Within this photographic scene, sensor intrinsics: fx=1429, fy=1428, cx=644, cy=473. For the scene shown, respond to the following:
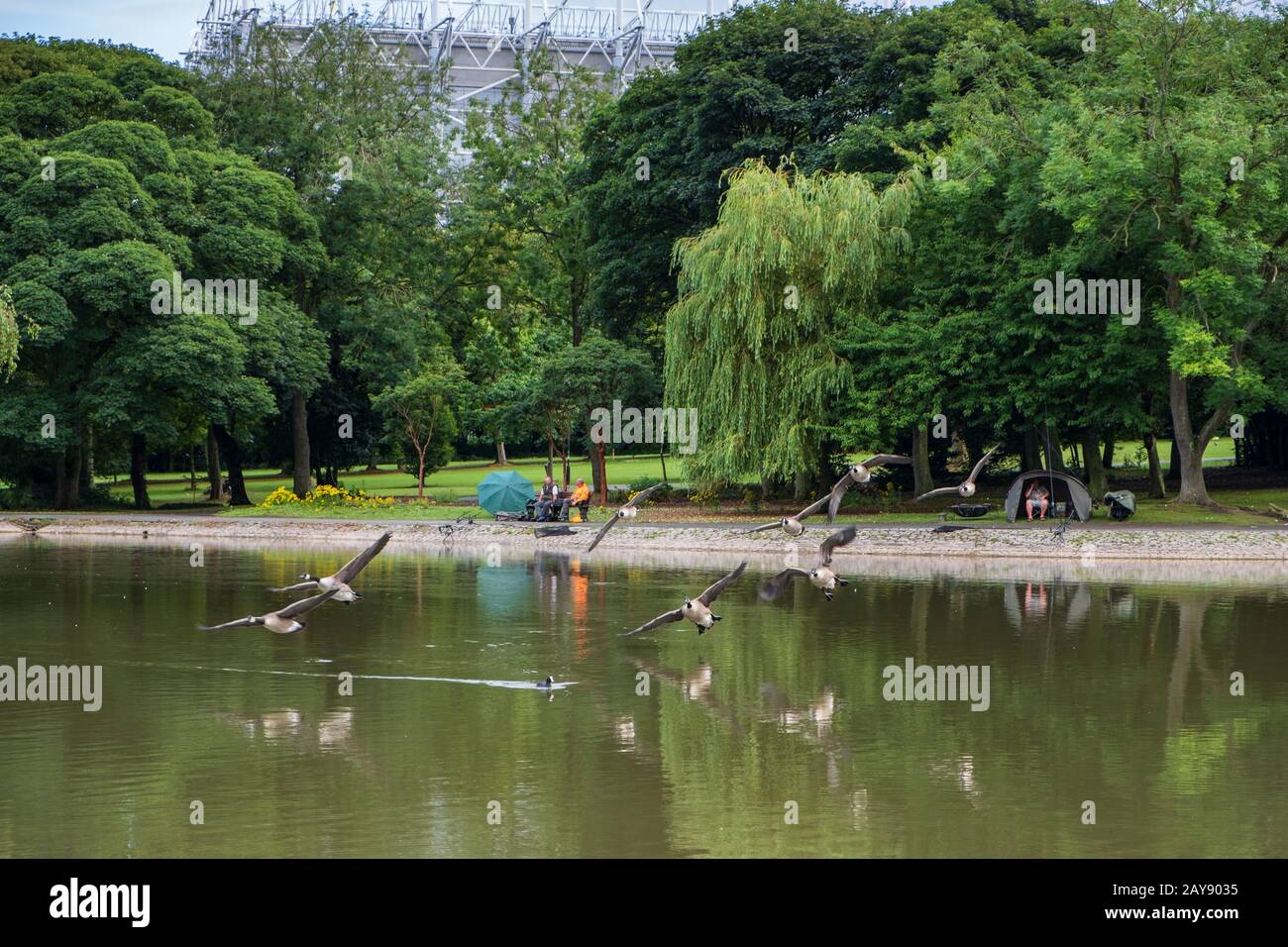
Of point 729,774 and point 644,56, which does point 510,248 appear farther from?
point 729,774

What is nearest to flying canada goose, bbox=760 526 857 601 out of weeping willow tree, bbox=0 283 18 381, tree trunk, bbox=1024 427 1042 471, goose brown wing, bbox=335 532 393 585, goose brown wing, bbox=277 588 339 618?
goose brown wing, bbox=335 532 393 585

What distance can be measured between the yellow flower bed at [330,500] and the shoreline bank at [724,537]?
129 inches

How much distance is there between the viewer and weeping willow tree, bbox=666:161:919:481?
1794 inches

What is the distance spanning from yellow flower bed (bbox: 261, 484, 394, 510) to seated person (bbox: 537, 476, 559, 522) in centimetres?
758

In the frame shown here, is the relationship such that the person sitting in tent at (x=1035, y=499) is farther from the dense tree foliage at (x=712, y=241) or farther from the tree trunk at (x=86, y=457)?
the tree trunk at (x=86, y=457)

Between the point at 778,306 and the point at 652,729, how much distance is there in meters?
29.2

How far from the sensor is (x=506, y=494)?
49.7 m

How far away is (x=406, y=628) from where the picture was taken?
2753 cm

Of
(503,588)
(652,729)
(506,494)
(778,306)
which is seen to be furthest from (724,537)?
(652,729)

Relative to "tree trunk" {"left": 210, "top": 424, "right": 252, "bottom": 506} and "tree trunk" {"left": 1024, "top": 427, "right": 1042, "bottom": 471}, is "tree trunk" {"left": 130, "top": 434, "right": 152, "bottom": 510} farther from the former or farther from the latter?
"tree trunk" {"left": 1024, "top": 427, "right": 1042, "bottom": 471}

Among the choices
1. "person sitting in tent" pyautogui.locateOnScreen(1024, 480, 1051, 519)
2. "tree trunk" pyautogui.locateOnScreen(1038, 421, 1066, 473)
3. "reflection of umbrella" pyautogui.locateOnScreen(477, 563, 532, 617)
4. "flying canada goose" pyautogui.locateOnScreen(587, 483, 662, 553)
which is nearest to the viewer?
"flying canada goose" pyautogui.locateOnScreen(587, 483, 662, 553)

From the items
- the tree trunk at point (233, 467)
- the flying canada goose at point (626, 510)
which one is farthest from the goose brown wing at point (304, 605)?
the tree trunk at point (233, 467)

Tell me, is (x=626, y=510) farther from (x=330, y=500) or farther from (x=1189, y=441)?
(x=330, y=500)
